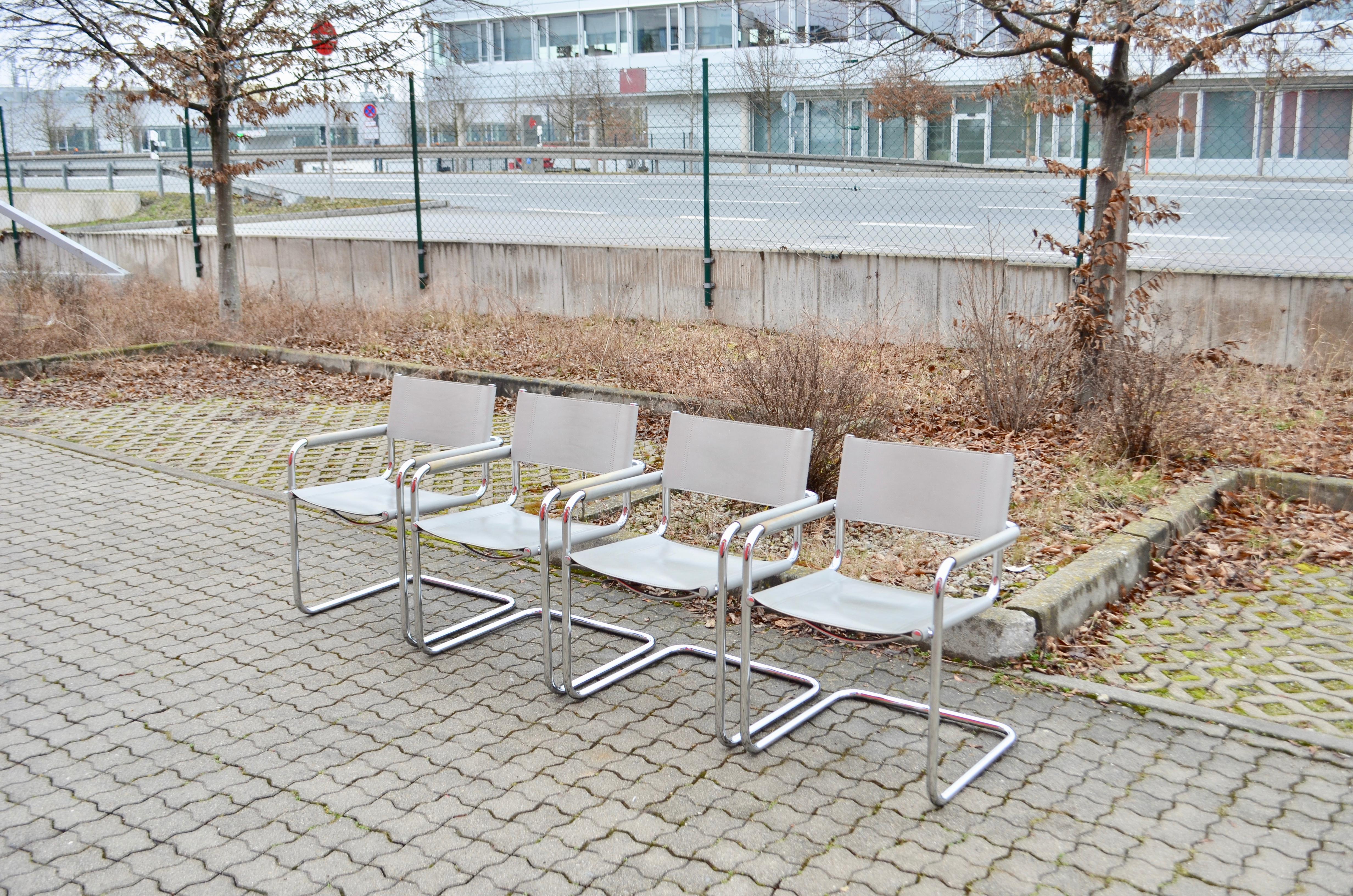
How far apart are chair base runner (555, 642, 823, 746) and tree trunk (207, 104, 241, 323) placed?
9059mm

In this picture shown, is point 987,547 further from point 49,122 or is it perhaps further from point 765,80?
point 49,122

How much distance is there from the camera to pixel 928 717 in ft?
12.8

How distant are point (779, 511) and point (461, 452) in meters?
1.52

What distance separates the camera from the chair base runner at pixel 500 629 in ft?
14.9

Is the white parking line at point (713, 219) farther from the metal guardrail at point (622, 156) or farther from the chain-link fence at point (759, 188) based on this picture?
the metal guardrail at point (622, 156)

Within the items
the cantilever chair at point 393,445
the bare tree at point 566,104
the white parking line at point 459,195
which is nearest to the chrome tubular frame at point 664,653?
the cantilever chair at point 393,445

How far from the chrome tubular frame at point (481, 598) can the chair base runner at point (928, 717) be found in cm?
80

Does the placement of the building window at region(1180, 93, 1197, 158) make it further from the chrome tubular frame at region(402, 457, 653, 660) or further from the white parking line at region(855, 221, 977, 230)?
the chrome tubular frame at region(402, 457, 653, 660)

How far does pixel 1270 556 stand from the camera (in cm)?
538

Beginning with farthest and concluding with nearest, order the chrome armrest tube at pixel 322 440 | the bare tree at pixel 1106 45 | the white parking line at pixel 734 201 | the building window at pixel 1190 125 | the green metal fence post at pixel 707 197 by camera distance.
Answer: the white parking line at pixel 734 201, the green metal fence post at pixel 707 197, the building window at pixel 1190 125, the bare tree at pixel 1106 45, the chrome armrest tube at pixel 322 440

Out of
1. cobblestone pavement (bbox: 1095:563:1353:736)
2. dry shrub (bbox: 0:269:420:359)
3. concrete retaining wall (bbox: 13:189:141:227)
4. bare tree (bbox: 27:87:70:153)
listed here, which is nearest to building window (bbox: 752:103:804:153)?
dry shrub (bbox: 0:269:420:359)

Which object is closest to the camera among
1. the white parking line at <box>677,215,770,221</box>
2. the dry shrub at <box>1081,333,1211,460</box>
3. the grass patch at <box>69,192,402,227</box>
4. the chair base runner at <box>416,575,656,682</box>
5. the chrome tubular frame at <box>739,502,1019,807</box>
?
the chrome tubular frame at <box>739,502,1019,807</box>

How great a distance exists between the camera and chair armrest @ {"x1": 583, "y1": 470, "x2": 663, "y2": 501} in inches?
166

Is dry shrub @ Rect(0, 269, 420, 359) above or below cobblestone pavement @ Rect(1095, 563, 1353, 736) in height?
above
